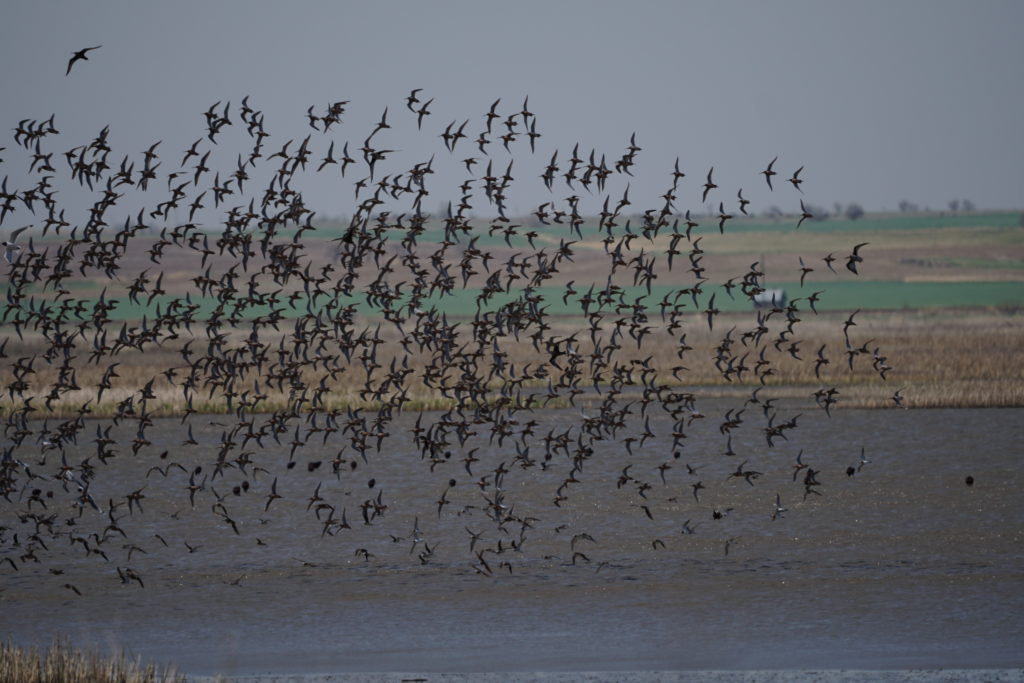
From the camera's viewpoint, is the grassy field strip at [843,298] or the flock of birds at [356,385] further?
the grassy field strip at [843,298]

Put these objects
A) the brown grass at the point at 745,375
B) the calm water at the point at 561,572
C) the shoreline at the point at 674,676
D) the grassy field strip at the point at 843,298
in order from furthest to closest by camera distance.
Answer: the grassy field strip at the point at 843,298 < the brown grass at the point at 745,375 < the calm water at the point at 561,572 < the shoreline at the point at 674,676

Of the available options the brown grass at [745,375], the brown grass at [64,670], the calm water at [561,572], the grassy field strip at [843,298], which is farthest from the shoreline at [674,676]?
the grassy field strip at [843,298]

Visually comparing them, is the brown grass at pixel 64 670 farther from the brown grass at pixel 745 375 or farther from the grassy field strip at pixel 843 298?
the grassy field strip at pixel 843 298

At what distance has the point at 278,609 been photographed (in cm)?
1786

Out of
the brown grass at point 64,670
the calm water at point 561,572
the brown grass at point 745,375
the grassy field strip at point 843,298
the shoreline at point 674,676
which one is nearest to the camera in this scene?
the brown grass at point 64,670

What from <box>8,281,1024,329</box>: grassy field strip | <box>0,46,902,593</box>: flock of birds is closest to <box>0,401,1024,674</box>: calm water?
<box>0,46,902,593</box>: flock of birds

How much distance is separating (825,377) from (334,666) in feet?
112

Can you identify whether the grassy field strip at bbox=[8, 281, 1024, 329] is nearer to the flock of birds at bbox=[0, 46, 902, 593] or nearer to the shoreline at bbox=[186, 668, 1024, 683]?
the flock of birds at bbox=[0, 46, 902, 593]

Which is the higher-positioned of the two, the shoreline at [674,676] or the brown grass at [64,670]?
the brown grass at [64,670]

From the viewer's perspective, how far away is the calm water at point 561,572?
1572 cm

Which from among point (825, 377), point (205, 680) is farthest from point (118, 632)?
point (825, 377)

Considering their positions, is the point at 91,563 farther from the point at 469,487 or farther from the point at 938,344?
the point at 938,344

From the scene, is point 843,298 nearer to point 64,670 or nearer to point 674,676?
point 674,676

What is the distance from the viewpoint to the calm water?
51.6ft
